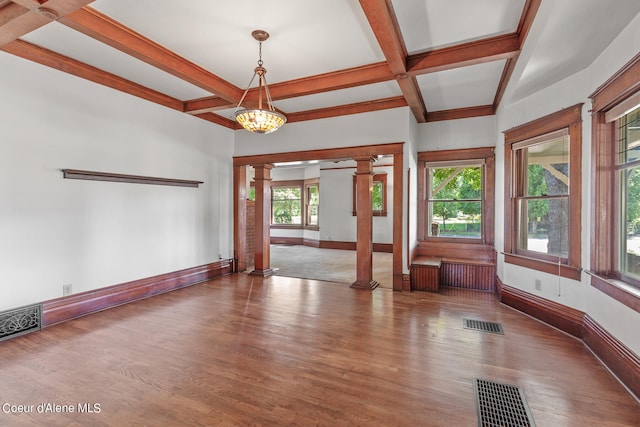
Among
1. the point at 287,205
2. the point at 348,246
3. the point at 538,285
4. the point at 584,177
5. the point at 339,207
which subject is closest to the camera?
the point at 584,177

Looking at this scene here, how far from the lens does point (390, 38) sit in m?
2.82

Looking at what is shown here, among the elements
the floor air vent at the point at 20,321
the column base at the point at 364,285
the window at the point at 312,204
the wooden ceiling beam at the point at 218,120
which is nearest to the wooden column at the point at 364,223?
the column base at the point at 364,285

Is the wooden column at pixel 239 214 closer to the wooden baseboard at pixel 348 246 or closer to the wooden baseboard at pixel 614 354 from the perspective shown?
the wooden baseboard at pixel 348 246

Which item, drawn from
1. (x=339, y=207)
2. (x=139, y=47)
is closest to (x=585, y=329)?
(x=139, y=47)

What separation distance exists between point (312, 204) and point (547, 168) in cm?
781

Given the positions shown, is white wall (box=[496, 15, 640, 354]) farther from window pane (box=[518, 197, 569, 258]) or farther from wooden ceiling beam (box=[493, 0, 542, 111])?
window pane (box=[518, 197, 569, 258])

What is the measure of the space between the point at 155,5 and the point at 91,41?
1.11 metres

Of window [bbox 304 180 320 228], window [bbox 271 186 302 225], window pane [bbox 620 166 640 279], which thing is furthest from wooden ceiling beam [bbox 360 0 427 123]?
window [bbox 271 186 302 225]

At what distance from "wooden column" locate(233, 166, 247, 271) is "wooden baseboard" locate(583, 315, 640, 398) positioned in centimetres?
538

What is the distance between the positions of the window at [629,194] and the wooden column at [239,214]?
5.54 meters

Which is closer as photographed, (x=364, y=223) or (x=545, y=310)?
(x=545, y=310)

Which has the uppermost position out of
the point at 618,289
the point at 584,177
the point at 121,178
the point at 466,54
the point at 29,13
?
the point at 466,54

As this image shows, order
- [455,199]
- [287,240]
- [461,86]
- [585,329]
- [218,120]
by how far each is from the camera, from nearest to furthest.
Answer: [585,329]
[461,86]
[455,199]
[218,120]
[287,240]

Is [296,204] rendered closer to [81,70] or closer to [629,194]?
[81,70]
